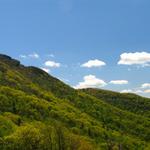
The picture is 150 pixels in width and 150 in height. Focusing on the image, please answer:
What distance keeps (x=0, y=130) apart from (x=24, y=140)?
158 feet

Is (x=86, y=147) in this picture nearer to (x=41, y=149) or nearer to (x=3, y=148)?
(x=41, y=149)

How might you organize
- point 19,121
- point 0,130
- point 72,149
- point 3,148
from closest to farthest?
point 72,149, point 3,148, point 0,130, point 19,121

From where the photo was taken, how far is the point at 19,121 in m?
198

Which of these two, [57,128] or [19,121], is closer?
[57,128]

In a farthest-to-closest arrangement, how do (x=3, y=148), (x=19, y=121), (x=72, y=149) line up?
(x=19, y=121) < (x=3, y=148) < (x=72, y=149)

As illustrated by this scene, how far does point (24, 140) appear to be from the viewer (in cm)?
10712

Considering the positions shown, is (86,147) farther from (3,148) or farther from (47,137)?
(3,148)

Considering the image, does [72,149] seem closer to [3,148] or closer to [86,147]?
[86,147]

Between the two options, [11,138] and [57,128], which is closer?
[57,128]

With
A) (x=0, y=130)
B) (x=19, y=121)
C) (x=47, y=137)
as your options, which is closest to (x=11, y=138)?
(x=47, y=137)

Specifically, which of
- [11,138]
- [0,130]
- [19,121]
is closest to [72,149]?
[11,138]

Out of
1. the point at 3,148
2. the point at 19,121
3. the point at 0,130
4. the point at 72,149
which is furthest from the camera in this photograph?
the point at 19,121

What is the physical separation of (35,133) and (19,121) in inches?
3600

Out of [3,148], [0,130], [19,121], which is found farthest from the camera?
[19,121]
